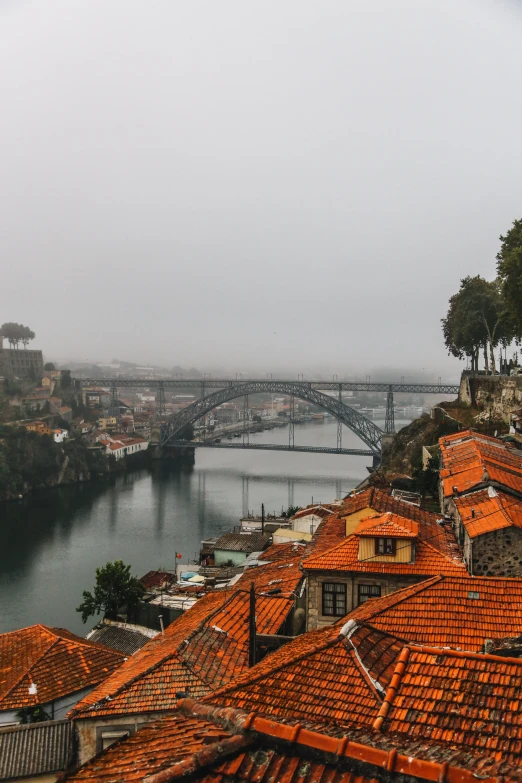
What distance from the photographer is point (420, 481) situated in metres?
16.2

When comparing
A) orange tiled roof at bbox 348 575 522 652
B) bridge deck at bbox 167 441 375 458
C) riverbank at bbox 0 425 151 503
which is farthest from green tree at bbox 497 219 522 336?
riverbank at bbox 0 425 151 503

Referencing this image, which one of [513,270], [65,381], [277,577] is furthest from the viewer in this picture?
[65,381]

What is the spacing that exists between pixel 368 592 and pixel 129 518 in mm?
28206

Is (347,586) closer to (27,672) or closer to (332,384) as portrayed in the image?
(27,672)

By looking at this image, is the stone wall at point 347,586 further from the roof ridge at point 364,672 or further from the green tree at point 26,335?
the green tree at point 26,335

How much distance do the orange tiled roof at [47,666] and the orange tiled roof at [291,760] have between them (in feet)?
24.0

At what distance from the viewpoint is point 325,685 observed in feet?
11.1

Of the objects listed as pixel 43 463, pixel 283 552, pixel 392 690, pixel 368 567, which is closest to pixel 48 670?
pixel 368 567

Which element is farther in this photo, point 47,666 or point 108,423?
point 108,423

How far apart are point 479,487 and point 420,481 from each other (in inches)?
273

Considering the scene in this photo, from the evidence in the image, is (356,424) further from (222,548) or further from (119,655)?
(119,655)

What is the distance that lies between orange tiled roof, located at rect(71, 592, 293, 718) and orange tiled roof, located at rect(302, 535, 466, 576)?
915mm

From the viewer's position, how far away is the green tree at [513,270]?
16422 mm

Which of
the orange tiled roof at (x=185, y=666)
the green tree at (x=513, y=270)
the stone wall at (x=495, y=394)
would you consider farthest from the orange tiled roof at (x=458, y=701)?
the stone wall at (x=495, y=394)
